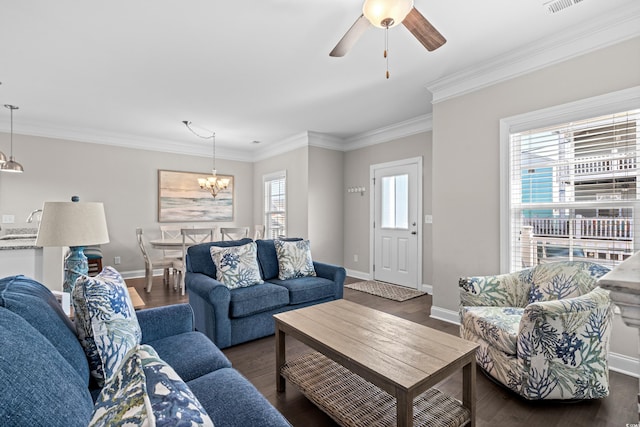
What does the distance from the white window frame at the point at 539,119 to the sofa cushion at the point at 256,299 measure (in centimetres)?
217

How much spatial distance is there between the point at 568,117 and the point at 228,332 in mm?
3462

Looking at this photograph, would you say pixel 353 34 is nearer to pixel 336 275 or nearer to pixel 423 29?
pixel 423 29

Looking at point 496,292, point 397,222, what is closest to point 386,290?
point 397,222

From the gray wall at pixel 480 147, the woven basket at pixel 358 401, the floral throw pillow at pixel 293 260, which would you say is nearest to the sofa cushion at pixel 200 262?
the floral throw pillow at pixel 293 260

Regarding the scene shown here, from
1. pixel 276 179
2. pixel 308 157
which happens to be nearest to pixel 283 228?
pixel 276 179

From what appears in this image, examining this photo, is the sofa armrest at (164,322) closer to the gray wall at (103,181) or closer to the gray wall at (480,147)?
the gray wall at (480,147)

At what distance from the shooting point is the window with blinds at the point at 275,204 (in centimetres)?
612

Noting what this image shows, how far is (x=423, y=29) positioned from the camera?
190 cm

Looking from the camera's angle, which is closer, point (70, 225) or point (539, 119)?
point (70, 225)

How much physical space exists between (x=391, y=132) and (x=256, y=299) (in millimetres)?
3583

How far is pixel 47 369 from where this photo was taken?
0.76 m

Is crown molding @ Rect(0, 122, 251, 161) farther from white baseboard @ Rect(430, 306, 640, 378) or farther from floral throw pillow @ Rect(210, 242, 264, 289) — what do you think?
white baseboard @ Rect(430, 306, 640, 378)

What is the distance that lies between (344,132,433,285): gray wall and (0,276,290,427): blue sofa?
12.1 feet

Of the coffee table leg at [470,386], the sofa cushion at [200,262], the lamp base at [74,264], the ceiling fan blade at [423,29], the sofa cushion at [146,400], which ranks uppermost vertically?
the ceiling fan blade at [423,29]
